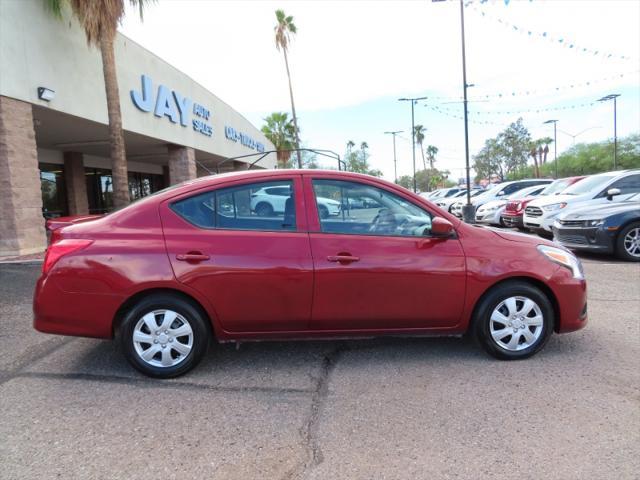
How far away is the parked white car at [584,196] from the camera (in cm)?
898

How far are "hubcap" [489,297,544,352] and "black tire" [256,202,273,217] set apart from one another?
6.47ft

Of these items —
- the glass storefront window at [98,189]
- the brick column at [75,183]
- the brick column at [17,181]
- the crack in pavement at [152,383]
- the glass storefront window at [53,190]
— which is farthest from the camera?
the glass storefront window at [98,189]

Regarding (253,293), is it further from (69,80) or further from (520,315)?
(69,80)

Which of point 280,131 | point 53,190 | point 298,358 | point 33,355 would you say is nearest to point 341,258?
point 298,358

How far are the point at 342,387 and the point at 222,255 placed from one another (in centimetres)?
132

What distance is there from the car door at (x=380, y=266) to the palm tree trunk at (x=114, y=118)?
25.6 feet

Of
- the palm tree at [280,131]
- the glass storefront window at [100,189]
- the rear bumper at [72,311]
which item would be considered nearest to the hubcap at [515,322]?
the rear bumper at [72,311]

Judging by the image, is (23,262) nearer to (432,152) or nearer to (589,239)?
(589,239)

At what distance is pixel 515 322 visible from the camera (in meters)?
3.62

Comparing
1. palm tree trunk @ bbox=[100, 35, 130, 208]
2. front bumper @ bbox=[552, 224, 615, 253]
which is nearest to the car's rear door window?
front bumper @ bbox=[552, 224, 615, 253]

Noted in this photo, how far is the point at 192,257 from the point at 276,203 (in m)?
0.77

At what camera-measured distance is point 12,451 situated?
2518mm

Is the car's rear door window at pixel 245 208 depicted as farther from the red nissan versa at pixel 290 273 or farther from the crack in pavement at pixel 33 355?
the crack in pavement at pixel 33 355

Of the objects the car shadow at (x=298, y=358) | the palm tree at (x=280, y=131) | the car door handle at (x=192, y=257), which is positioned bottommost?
the car shadow at (x=298, y=358)
